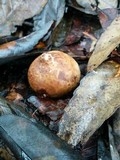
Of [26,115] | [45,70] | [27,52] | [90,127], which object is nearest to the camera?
[90,127]

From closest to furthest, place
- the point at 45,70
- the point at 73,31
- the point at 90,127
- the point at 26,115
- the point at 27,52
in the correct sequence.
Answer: the point at 90,127 < the point at 26,115 < the point at 45,70 < the point at 27,52 < the point at 73,31

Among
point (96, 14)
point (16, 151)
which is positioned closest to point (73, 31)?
point (96, 14)

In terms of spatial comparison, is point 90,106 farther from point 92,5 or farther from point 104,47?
point 92,5

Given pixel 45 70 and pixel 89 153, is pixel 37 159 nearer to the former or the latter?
pixel 89 153

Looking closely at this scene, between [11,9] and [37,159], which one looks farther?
[11,9]

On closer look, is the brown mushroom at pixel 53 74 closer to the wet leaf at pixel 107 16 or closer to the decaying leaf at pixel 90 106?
the decaying leaf at pixel 90 106

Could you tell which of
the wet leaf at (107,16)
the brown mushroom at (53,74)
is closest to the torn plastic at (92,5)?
the wet leaf at (107,16)

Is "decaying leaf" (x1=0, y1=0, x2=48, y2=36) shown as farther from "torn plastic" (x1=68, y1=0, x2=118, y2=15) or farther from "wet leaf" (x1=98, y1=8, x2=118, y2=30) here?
"wet leaf" (x1=98, y1=8, x2=118, y2=30)

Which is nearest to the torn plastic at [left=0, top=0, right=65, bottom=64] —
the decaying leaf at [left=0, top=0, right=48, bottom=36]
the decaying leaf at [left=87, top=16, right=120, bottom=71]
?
the decaying leaf at [left=0, top=0, right=48, bottom=36]
